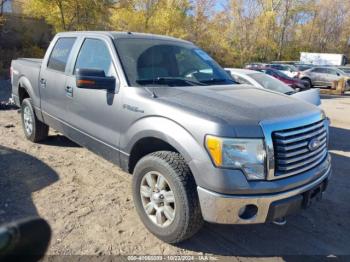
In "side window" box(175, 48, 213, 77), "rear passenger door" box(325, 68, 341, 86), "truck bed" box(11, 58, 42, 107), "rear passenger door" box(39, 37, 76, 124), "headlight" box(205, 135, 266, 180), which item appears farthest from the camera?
"rear passenger door" box(325, 68, 341, 86)

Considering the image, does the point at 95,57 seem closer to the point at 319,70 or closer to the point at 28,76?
the point at 28,76

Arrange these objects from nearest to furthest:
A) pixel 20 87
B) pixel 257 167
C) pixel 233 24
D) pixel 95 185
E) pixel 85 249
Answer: pixel 257 167 < pixel 85 249 < pixel 95 185 < pixel 20 87 < pixel 233 24

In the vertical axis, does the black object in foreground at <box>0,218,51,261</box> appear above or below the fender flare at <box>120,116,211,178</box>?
above

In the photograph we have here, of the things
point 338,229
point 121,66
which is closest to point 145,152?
point 121,66

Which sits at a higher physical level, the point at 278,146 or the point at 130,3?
the point at 130,3

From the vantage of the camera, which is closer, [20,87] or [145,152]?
[145,152]

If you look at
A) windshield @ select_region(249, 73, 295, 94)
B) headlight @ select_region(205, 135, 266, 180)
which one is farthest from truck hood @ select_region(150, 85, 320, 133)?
windshield @ select_region(249, 73, 295, 94)

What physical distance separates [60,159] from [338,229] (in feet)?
12.9

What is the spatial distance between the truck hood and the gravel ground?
4.21ft

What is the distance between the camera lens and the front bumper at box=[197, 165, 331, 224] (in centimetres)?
266

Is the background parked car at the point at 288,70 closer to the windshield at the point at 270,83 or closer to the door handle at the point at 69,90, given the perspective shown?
the windshield at the point at 270,83

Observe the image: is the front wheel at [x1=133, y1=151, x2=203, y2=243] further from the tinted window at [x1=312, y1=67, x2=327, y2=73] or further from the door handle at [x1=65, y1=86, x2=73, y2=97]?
the tinted window at [x1=312, y1=67, x2=327, y2=73]

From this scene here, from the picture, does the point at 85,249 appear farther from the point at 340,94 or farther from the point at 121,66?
the point at 340,94

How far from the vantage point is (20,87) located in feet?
19.8
